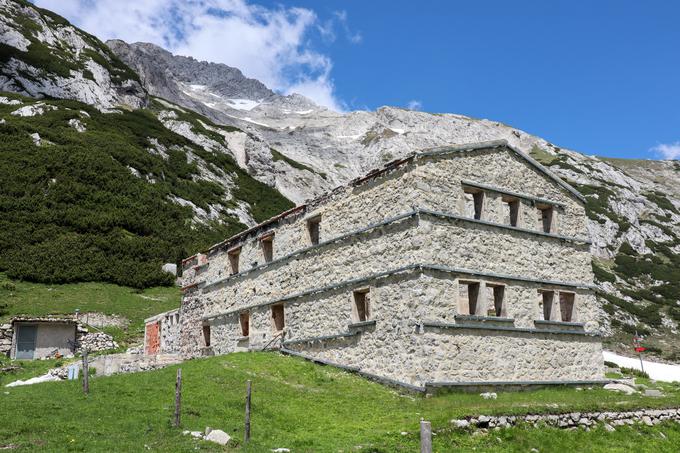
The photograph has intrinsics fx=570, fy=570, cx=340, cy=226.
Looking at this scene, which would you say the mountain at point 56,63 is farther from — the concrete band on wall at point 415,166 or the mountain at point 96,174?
the concrete band on wall at point 415,166

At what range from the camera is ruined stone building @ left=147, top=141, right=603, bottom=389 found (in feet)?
71.8

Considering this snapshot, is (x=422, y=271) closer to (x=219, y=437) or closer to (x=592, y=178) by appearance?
(x=219, y=437)

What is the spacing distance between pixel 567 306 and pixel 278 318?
46.5 feet

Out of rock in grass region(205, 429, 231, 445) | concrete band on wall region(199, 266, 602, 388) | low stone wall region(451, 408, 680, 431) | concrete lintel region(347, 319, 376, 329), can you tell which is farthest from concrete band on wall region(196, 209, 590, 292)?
rock in grass region(205, 429, 231, 445)

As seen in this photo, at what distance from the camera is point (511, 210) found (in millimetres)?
26641

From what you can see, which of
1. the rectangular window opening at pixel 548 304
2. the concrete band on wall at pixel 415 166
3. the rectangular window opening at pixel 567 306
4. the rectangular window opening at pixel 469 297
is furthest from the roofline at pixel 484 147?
the rectangular window opening at pixel 548 304

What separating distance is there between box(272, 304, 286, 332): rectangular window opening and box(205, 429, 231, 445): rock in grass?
14.7 metres

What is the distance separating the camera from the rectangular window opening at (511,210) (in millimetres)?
25891

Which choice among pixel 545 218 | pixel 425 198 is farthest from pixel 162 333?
pixel 545 218

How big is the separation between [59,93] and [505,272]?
274ft

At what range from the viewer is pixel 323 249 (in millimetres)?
26609

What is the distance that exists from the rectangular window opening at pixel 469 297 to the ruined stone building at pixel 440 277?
0.23 feet

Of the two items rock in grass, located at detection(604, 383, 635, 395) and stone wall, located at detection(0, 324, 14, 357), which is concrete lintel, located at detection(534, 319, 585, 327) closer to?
rock in grass, located at detection(604, 383, 635, 395)

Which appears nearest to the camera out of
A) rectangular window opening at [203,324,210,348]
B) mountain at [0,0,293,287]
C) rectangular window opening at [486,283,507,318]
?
rectangular window opening at [486,283,507,318]
